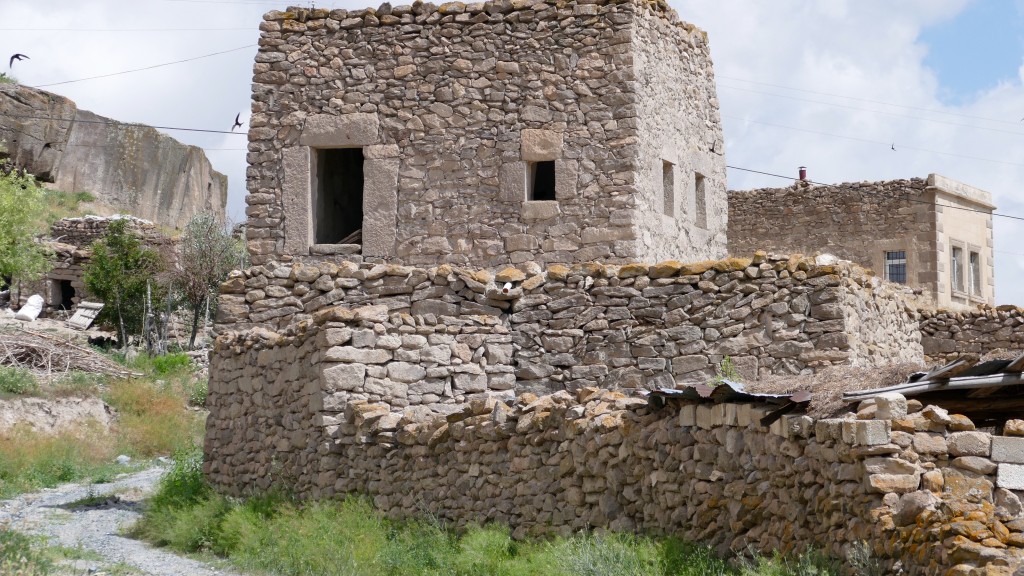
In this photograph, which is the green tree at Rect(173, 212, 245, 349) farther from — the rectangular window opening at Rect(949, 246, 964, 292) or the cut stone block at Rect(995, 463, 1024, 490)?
the cut stone block at Rect(995, 463, 1024, 490)

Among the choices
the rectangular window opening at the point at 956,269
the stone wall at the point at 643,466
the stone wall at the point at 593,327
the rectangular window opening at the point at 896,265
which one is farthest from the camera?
the rectangular window opening at the point at 956,269

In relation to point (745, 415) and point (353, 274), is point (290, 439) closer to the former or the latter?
point (353, 274)

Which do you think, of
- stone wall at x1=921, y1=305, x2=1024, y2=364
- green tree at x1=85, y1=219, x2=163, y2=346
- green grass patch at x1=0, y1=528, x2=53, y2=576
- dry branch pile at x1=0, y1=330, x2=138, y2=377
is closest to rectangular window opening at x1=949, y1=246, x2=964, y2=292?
stone wall at x1=921, y1=305, x2=1024, y2=364

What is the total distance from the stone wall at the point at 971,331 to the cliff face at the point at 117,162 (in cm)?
3107

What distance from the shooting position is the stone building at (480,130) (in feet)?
42.7

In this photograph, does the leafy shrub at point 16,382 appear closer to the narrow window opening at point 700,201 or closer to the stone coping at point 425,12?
the stone coping at point 425,12

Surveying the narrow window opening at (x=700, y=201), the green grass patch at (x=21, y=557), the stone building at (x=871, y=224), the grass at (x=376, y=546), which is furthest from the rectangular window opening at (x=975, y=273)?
the green grass patch at (x=21, y=557)

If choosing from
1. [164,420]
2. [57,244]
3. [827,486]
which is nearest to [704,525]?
[827,486]

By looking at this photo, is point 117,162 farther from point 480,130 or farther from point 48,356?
point 480,130

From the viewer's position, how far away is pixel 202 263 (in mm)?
29172

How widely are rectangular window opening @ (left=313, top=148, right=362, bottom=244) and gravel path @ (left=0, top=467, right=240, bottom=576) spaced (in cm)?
402

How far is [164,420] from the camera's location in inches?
795

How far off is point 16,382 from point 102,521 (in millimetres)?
7548

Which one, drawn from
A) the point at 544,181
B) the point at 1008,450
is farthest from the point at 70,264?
the point at 1008,450
